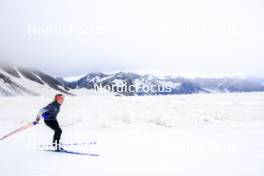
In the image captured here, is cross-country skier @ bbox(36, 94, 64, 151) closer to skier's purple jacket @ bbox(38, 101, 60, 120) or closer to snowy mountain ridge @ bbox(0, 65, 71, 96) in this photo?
skier's purple jacket @ bbox(38, 101, 60, 120)

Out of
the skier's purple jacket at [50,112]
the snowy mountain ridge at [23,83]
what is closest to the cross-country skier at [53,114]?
the skier's purple jacket at [50,112]

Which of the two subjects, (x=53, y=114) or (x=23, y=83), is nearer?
(x=53, y=114)

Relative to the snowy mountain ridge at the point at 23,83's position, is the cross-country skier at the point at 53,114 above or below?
above

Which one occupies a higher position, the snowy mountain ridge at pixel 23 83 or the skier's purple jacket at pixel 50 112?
the skier's purple jacket at pixel 50 112

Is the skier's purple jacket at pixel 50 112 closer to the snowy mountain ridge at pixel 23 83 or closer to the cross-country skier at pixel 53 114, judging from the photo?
the cross-country skier at pixel 53 114

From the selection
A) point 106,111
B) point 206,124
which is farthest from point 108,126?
point 206,124

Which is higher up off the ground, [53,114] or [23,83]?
[53,114]

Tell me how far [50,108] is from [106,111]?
1047 cm

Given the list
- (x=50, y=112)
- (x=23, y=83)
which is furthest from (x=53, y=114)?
(x=23, y=83)

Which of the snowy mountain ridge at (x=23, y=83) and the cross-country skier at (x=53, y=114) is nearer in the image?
the cross-country skier at (x=53, y=114)

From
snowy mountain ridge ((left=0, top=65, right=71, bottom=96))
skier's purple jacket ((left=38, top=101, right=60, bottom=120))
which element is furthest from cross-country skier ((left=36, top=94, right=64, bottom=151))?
snowy mountain ridge ((left=0, top=65, right=71, bottom=96))

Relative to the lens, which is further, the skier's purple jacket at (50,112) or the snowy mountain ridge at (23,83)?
the snowy mountain ridge at (23,83)

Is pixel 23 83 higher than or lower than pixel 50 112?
lower

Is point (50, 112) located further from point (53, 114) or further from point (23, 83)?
point (23, 83)
